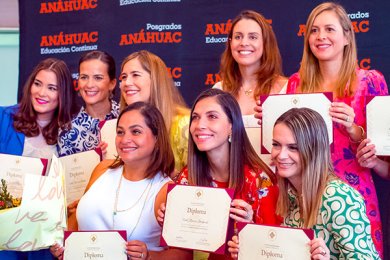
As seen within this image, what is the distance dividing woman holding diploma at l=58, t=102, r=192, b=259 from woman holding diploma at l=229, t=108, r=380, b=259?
2.30 ft

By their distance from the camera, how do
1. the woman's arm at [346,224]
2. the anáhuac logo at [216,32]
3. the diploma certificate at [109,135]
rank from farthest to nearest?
the anáhuac logo at [216,32], the diploma certificate at [109,135], the woman's arm at [346,224]

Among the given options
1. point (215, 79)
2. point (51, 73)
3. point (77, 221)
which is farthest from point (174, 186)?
point (215, 79)

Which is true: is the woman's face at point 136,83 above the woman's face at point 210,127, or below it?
above

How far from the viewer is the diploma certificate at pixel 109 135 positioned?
12.1 ft

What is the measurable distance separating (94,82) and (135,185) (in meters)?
1.22

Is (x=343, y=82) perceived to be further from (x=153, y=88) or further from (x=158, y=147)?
(x=153, y=88)

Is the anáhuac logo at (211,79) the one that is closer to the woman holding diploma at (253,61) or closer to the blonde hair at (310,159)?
the woman holding diploma at (253,61)

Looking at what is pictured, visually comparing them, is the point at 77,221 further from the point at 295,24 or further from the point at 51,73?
the point at 295,24

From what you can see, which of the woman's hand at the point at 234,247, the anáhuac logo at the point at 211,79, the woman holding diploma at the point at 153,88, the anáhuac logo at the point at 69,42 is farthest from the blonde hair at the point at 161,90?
the anáhuac logo at the point at 69,42

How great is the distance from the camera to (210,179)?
10.0ft

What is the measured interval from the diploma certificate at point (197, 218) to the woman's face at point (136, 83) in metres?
1.16

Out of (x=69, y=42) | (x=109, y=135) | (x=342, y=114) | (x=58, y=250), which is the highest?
(x=69, y=42)

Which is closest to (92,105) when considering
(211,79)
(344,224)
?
(211,79)

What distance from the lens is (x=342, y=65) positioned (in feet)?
10.8
